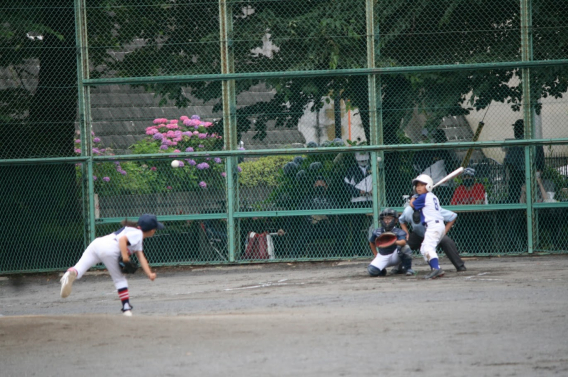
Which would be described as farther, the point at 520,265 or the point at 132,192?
the point at 132,192

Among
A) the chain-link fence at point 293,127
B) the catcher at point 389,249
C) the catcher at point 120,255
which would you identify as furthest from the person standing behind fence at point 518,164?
the catcher at point 120,255

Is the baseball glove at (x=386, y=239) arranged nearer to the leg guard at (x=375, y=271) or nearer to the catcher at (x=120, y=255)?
the leg guard at (x=375, y=271)

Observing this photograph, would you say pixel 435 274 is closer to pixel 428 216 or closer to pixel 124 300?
pixel 428 216

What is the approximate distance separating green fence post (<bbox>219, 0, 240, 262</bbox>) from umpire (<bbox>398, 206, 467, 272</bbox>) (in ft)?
10.0

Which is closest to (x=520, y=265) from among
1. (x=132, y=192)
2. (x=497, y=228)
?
(x=497, y=228)

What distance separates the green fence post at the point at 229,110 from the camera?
14.2m

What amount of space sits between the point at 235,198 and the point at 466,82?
4.05 m

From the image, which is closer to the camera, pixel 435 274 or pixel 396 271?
pixel 435 274

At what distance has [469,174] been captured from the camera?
14.0 meters

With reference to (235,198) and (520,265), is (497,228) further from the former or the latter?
(235,198)

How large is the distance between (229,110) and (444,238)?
4.22 m

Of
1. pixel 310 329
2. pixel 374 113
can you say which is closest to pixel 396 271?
pixel 374 113

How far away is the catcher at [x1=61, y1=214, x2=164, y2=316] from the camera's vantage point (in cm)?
941

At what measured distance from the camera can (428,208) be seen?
1188 centimetres
